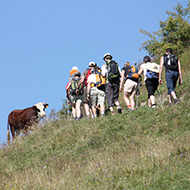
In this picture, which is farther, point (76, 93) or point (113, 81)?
point (76, 93)

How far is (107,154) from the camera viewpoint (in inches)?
387

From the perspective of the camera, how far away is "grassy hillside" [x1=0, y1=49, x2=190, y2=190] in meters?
7.96

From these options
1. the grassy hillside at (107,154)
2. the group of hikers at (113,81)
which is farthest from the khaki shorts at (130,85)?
the grassy hillside at (107,154)

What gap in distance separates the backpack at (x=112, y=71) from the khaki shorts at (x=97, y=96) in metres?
0.62

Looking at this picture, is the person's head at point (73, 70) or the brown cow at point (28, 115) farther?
the brown cow at point (28, 115)

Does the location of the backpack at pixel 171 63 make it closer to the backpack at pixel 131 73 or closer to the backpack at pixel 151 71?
the backpack at pixel 151 71

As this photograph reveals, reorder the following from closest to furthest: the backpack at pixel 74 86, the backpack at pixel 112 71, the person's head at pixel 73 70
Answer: the backpack at pixel 112 71, the backpack at pixel 74 86, the person's head at pixel 73 70

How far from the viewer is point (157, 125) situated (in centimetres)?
1119

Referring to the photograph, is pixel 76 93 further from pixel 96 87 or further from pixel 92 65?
pixel 92 65

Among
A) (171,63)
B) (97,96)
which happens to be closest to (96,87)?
(97,96)

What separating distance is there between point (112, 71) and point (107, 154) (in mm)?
4411

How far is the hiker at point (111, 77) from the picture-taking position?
13625mm

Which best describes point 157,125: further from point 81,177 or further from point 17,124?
point 17,124

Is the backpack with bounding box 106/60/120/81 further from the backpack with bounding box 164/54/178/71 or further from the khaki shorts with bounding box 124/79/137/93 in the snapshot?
the backpack with bounding box 164/54/178/71
